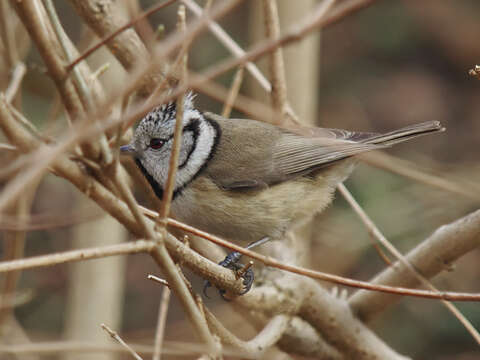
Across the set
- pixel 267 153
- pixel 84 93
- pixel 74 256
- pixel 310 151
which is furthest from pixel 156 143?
pixel 74 256

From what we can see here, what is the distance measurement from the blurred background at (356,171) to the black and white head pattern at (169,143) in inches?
14.8

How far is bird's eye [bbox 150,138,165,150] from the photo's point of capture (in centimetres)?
306

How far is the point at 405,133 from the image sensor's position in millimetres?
3020

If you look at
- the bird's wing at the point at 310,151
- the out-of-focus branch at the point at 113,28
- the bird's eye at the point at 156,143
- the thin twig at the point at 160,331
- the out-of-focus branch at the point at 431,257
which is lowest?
the thin twig at the point at 160,331

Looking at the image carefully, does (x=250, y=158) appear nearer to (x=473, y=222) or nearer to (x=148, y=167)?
(x=148, y=167)

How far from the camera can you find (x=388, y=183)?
571 centimetres

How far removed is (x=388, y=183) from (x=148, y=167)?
10.4 feet

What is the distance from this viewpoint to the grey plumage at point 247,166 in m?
2.99

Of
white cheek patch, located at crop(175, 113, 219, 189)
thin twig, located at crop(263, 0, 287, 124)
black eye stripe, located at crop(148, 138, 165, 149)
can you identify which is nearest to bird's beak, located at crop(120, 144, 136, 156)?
black eye stripe, located at crop(148, 138, 165, 149)

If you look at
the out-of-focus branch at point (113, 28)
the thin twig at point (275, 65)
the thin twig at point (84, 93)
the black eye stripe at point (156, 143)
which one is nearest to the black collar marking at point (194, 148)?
the black eye stripe at point (156, 143)

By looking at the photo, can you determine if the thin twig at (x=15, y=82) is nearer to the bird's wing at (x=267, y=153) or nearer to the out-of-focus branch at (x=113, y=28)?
the out-of-focus branch at (x=113, y=28)

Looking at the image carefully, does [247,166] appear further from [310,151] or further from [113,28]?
[113,28]

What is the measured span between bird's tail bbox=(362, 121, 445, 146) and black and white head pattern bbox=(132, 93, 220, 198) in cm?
79

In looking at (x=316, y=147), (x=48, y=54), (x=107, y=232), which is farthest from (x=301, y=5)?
(x=48, y=54)
